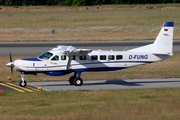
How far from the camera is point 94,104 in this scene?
20.4 meters

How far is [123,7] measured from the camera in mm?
103750

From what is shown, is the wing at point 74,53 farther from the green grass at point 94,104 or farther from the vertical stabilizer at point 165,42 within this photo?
the vertical stabilizer at point 165,42

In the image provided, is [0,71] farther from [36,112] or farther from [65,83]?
[36,112]

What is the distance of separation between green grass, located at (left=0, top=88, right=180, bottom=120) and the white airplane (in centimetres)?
326

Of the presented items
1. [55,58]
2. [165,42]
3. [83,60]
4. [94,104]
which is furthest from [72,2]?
[94,104]

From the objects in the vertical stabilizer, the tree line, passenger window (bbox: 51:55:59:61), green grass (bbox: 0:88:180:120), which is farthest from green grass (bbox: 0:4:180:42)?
green grass (bbox: 0:88:180:120)

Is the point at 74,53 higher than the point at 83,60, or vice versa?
the point at 74,53

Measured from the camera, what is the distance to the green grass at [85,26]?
59000 mm

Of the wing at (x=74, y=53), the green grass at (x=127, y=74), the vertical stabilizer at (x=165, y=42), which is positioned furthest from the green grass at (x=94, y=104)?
the green grass at (x=127, y=74)

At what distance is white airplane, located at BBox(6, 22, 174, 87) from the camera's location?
90.4 ft

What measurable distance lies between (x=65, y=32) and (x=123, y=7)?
41130 millimetres

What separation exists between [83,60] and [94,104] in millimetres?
8055

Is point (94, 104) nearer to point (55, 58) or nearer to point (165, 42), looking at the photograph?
point (55, 58)

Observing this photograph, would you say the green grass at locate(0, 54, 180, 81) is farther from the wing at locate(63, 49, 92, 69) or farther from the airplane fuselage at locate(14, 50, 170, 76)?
the wing at locate(63, 49, 92, 69)
